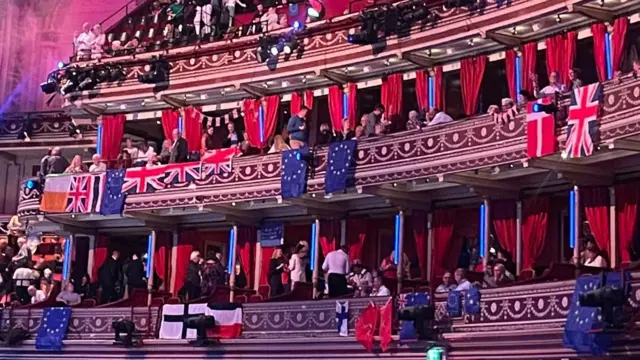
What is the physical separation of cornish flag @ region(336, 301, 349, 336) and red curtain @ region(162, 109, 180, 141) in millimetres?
10258

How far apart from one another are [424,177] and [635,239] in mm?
4546

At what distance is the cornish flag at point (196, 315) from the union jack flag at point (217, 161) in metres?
3.64

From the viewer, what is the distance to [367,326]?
22.2 meters

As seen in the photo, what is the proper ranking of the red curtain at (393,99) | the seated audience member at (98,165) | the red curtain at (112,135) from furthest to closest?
the red curtain at (112,135), the seated audience member at (98,165), the red curtain at (393,99)

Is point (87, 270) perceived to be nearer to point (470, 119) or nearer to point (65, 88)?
point (65, 88)

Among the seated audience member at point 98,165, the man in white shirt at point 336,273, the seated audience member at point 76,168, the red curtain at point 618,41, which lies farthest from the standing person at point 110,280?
the red curtain at point 618,41

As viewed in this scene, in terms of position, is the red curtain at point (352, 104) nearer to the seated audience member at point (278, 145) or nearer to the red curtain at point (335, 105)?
the red curtain at point (335, 105)

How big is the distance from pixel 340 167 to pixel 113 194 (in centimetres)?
742

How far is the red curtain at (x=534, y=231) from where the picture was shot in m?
23.3

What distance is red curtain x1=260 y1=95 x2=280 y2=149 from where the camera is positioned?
1161 inches

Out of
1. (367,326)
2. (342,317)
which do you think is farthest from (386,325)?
(342,317)

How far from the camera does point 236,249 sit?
29.7m

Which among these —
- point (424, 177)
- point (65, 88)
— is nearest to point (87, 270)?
point (65, 88)

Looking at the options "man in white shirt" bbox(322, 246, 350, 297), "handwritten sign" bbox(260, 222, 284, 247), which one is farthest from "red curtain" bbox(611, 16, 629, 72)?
"handwritten sign" bbox(260, 222, 284, 247)
